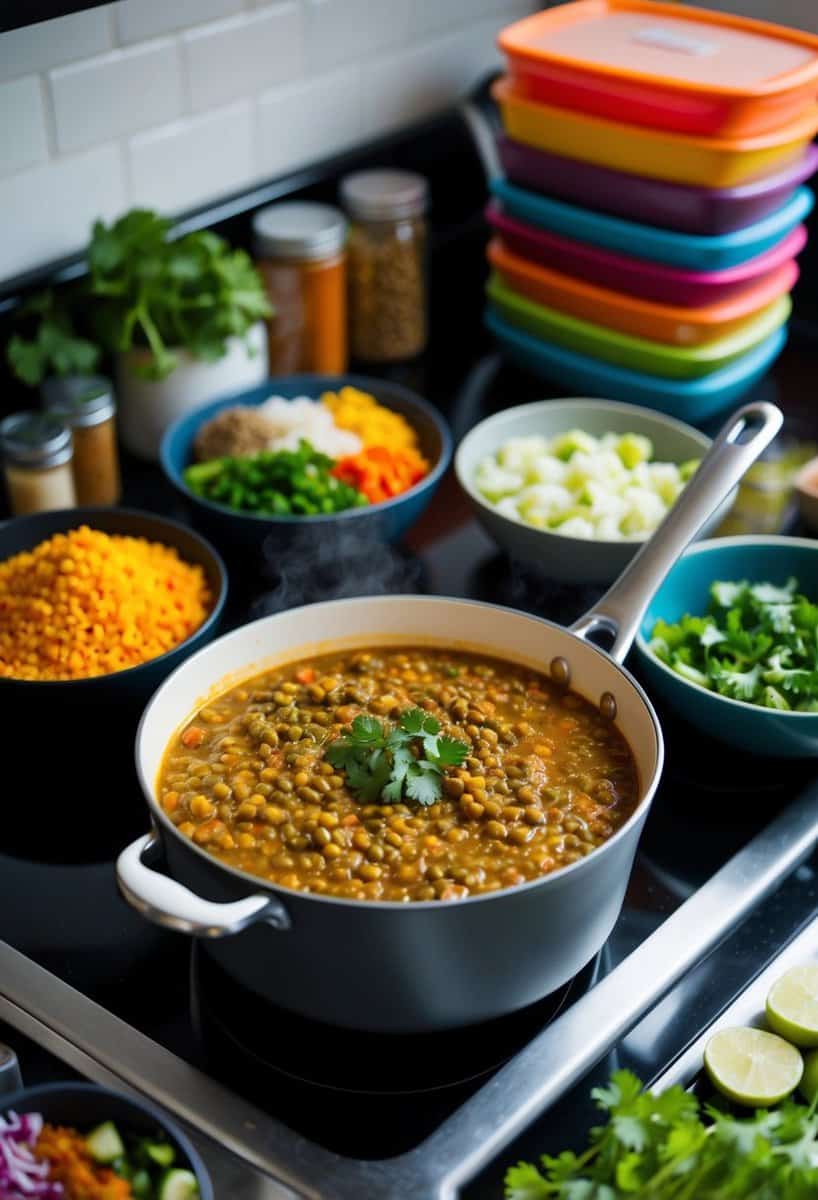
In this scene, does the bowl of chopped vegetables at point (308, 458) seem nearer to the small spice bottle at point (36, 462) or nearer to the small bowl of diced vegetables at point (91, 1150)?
the small spice bottle at point (36, 462)

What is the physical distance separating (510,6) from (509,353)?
2.39 ft

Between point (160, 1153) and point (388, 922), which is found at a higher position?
point (388, 922)

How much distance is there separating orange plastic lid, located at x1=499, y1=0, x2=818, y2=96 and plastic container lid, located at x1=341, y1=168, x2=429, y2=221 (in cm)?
29

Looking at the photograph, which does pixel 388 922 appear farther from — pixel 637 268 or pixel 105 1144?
pixel 637 268

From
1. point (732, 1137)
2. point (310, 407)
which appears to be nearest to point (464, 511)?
point (310, 407)

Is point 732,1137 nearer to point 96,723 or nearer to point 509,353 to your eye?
point 96,723

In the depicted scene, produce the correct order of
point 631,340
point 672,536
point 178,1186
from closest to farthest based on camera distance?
point 178,1186
point 672,536
point 631,340

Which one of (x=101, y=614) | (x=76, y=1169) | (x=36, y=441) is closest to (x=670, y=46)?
(x=36, y=441)

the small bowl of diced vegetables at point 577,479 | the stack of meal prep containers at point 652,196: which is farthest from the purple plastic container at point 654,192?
the small bowl of diced vegetables at point 577,479

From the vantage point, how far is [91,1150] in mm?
1010

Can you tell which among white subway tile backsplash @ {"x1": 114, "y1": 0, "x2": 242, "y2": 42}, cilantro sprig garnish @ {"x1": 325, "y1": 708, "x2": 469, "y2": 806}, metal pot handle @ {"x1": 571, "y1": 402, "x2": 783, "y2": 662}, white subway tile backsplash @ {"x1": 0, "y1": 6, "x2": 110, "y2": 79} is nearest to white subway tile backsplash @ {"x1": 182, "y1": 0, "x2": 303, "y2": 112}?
white subway tile backsplash @ {"x1": 114, "y1": 0, "x2": 242, "y2": 42}

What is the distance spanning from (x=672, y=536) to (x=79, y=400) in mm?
828

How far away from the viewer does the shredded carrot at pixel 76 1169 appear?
980mm

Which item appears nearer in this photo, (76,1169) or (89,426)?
(76,1169)
